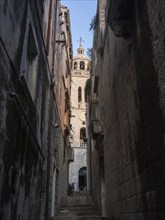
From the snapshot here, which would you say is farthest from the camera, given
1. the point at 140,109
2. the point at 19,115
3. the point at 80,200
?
the point at 80,200

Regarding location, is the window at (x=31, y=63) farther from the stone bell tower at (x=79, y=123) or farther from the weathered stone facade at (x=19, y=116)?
the stone bell tower at (x=79, y=123)

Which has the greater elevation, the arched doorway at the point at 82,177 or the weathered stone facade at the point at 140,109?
the arched doorway at the point at 82,177

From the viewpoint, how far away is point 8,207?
434 centimetres

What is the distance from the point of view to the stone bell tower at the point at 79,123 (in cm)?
3368

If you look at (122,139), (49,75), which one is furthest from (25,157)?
(49,75)

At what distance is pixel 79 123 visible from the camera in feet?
130

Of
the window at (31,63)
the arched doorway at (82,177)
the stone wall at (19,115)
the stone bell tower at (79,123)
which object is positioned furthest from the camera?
the arched doorway at (82,177)

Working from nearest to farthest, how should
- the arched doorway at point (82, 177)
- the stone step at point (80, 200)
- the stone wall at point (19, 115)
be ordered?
the stone wall at point (19, 115), the stone step at point (80, 200), the arched doorway at point (82, 177)

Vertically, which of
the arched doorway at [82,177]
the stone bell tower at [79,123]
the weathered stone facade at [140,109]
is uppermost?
the stone bell tower at [79,123]

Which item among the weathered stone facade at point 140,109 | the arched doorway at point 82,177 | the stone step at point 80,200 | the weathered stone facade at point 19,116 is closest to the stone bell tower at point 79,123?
the arched doorway at point 82,177

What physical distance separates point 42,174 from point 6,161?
364 centimetres

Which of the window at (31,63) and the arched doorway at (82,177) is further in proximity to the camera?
the arched doorway at (82,177)

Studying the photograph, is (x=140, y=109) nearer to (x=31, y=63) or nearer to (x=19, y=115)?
(x=19, y=115)

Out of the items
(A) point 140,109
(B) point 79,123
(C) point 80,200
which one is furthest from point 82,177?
(A) point 140,109
